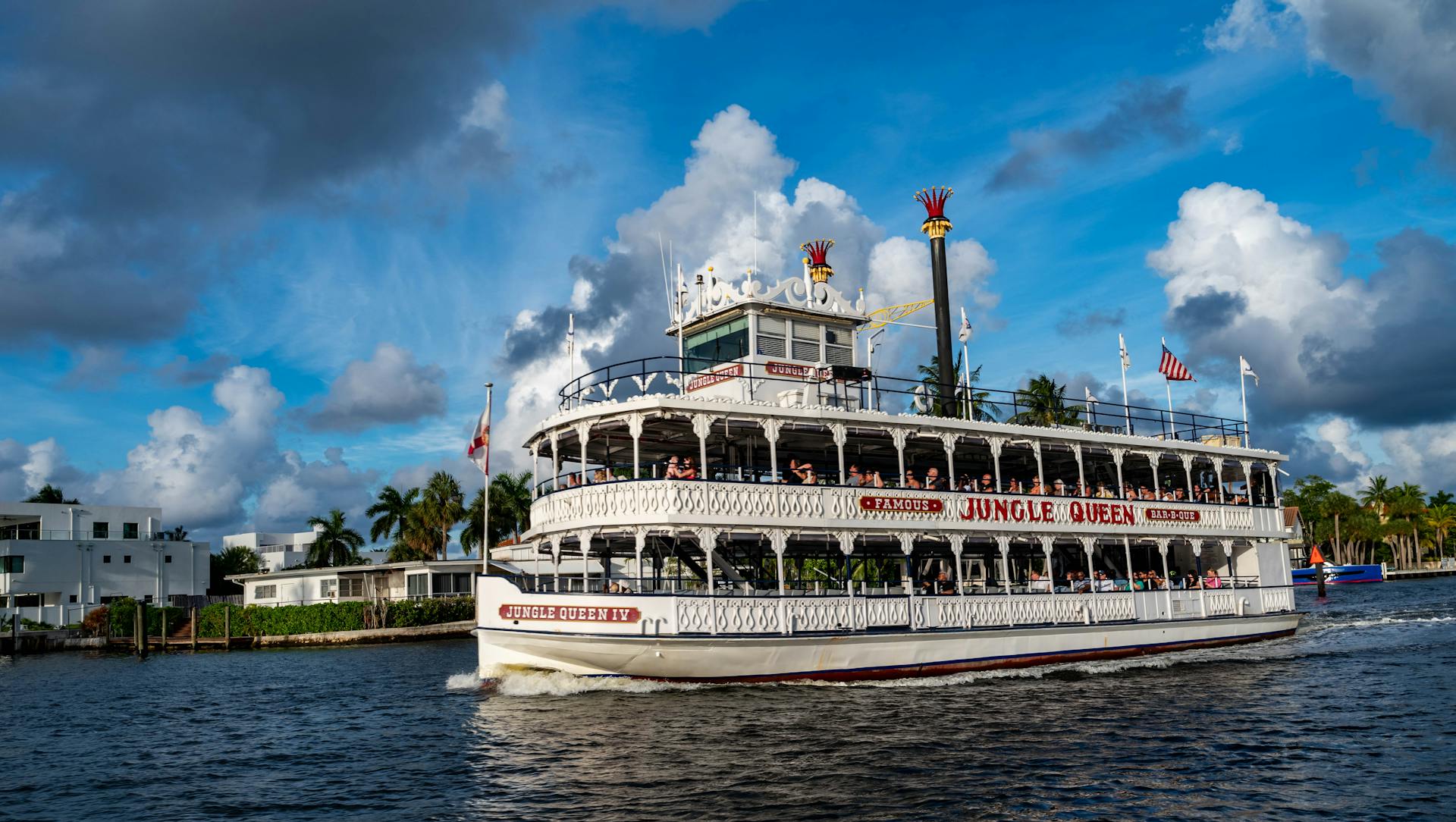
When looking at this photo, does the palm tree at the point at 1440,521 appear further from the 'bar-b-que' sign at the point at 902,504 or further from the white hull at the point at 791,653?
the 'bar-b-que' sign at the point at 902,504

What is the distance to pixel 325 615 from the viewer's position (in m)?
56.6

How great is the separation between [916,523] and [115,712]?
21072 mm

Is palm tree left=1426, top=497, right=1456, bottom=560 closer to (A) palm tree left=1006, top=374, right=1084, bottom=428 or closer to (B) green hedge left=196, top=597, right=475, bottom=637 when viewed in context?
(A) palm tree left=1006, top=374, right=1084, bottom=428

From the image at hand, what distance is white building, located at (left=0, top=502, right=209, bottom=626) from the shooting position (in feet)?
213

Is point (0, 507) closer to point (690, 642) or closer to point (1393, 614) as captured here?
point (690, 642)

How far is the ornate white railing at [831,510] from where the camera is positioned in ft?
74.7

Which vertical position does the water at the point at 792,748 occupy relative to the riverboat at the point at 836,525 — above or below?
below

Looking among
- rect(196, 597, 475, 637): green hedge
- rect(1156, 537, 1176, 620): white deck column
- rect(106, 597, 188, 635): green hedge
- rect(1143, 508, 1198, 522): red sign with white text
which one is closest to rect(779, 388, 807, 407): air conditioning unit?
rect(1143, 508, 1198, 522): red sign with white text

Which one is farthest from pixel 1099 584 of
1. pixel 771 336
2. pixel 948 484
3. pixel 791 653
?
pixel 771 336

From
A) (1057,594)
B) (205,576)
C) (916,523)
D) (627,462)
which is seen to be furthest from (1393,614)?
(205,576)

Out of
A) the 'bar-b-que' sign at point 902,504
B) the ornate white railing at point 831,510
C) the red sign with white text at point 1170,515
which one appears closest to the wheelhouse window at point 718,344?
the ornate white railing at point 831,510

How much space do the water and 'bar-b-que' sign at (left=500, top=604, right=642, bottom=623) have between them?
1.59 metres

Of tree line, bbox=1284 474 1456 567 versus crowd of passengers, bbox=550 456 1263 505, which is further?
tree line, bbox=1284 474 1456 567

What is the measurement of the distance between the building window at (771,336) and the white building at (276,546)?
266 ft
